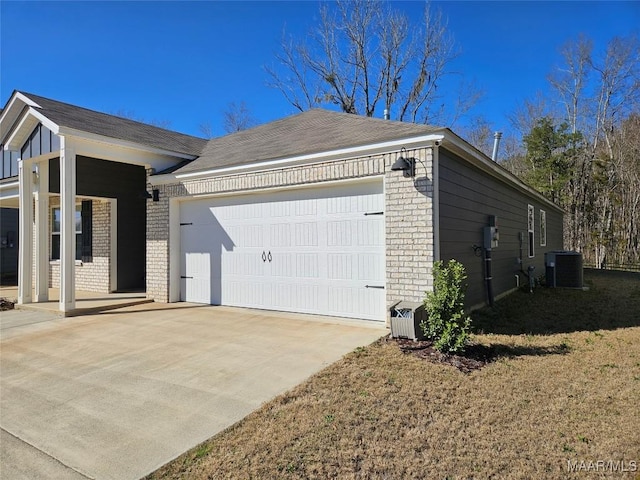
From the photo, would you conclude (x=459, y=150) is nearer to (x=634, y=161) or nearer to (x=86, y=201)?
(x=86, y=201)

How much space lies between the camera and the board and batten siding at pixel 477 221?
6.02 m

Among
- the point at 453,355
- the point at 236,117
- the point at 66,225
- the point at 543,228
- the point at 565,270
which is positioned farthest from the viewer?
the point at 236,117

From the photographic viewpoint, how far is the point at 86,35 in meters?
9.30

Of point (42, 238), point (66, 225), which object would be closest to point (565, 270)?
point (66, 225)

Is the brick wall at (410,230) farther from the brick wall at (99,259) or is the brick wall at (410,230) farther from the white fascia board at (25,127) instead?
the brick wall at (99,259)

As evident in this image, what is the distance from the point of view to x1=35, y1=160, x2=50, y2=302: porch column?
848 centimetres

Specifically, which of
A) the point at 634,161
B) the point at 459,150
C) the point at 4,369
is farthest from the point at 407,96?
the point at 4,369

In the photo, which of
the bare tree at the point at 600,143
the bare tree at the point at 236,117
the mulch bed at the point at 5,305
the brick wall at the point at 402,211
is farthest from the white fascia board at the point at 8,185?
the bare tree at the point at 600,143

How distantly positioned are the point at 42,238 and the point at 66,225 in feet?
7.23

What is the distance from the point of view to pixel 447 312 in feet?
15.2

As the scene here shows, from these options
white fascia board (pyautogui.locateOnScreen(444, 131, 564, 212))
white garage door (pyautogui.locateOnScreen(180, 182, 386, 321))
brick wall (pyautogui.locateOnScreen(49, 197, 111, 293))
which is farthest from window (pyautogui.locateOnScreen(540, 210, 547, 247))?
brick wall (pyautogui.locateOnScreen(49, 197, 111, 293))

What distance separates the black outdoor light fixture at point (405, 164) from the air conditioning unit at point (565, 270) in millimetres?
7726

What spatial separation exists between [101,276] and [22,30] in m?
5.87

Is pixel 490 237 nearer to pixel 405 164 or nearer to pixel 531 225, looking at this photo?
pixel 405 164
